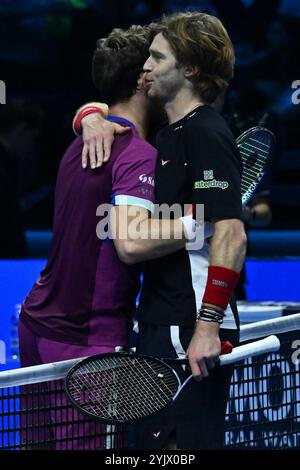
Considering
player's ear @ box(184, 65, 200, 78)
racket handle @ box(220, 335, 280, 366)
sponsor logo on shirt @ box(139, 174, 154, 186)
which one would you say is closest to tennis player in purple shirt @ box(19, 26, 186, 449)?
sponsor logo on shirt @ box(139, 174, 154, 186)

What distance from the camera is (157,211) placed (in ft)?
9.54

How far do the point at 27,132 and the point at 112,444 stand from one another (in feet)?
12.0

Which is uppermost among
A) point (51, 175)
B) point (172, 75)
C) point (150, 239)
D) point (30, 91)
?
point (30, 91)

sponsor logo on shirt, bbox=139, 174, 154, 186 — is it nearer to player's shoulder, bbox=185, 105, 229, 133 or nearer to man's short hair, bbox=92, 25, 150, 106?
player's shoulder, bbox=185, 105, 229, 133

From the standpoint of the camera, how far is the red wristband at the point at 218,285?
108 inches

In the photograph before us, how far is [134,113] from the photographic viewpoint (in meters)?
3.19

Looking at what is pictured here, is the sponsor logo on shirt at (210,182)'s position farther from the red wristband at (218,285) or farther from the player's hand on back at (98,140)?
the player's hand on back at (98,140)

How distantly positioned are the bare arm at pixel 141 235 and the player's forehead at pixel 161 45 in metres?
0.43

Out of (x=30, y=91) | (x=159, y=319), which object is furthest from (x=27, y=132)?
(x=159, y=319)

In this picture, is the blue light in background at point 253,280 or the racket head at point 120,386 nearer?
the racket head at point 120,386

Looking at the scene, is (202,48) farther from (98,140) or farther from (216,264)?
(216,264)

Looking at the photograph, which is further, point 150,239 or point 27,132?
point 27,132

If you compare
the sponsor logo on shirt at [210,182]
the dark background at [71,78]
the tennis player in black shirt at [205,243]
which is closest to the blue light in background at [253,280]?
the dark background at [71,78]

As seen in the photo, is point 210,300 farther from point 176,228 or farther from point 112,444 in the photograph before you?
point 112,444
